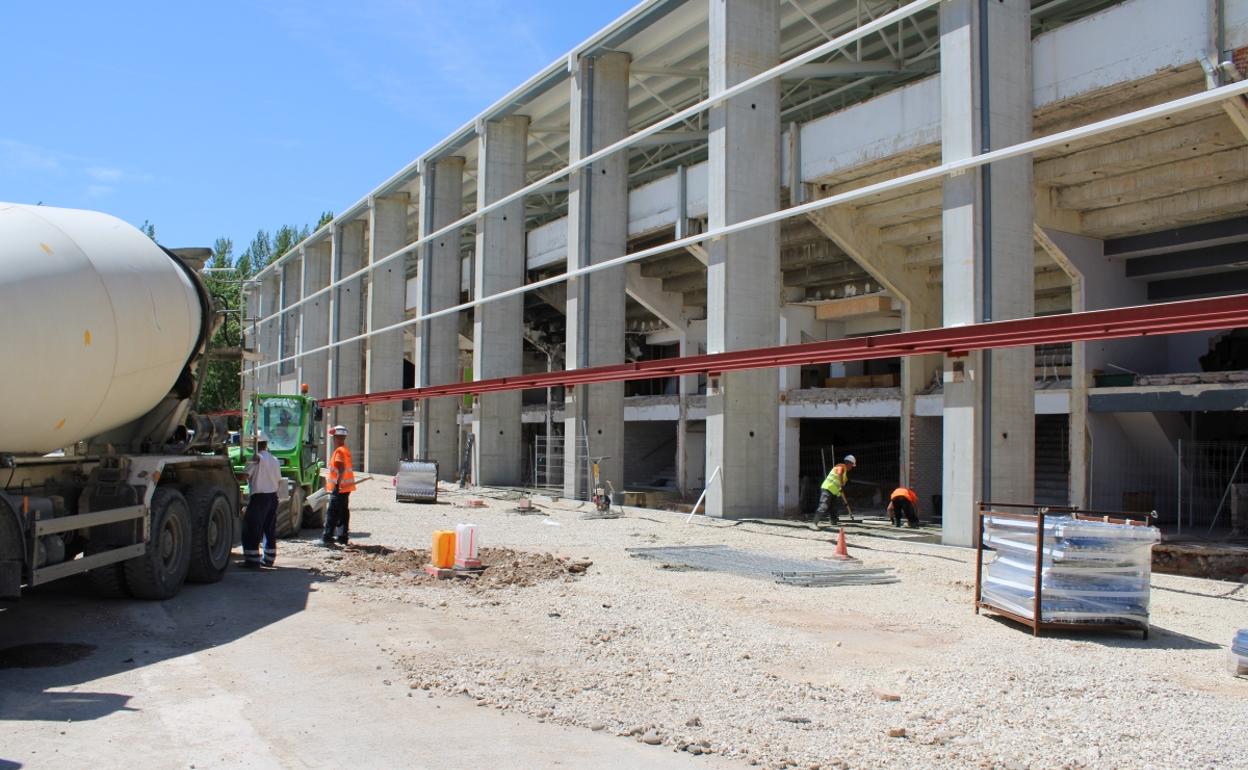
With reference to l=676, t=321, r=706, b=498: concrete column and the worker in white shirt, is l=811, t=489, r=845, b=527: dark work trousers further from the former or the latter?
l=676, t=321, r=706, b=498: concrete column

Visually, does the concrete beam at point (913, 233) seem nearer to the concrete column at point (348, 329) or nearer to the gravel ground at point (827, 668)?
the gravel ground at point (827, 668)

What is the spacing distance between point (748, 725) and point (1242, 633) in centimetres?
412

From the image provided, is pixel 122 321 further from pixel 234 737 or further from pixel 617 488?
pixel 617 488

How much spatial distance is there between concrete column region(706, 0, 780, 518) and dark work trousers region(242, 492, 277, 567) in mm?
10189

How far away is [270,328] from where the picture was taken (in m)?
61.4

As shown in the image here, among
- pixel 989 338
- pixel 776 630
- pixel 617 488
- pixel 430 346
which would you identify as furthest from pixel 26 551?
pixel 430 346

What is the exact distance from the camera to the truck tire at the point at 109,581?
31.0 feet

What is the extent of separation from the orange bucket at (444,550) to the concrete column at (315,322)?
40.3 meters

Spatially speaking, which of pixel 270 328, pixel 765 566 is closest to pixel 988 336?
pixel 765 566

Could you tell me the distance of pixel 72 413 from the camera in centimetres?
823

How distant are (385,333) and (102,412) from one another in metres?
33.3

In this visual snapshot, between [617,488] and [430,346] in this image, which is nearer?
[617,488]

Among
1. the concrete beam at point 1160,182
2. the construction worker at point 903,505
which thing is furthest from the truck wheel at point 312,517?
the concrete beam at point 1160,182

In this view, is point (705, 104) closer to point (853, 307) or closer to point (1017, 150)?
point (1017, 150)
